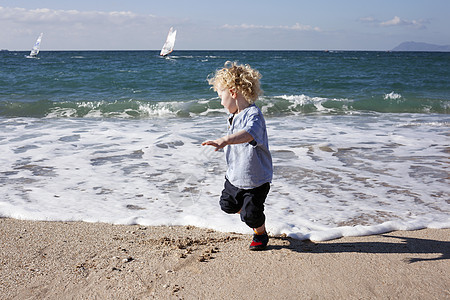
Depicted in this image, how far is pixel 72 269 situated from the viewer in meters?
2.55

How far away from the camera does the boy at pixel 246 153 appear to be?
8.73ft

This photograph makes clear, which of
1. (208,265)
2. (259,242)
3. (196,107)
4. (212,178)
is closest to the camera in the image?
(208,265)

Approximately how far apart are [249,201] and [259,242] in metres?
0.32

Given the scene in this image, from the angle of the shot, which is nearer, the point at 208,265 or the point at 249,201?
the point at 208,265

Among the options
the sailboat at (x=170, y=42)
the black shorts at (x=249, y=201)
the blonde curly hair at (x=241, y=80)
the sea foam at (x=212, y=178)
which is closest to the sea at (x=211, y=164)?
the sea foam at (x=212, y=178)

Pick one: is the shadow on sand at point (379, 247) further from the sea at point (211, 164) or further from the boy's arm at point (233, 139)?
the boy's arm at point (233, 139)

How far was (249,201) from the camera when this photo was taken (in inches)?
107

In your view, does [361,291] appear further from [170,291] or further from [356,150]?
[356,150]

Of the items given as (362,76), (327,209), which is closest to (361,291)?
(327,209)

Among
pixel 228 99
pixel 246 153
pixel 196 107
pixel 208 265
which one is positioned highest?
pixel 228 99

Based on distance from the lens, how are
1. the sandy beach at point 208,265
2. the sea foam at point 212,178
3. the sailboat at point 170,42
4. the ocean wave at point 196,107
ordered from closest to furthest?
the sandy beach at point 208,265
the sea foam at point 212,178
the ocean wave at point 196,107
the sailboat at point 170,42

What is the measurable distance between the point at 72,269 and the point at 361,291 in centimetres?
176

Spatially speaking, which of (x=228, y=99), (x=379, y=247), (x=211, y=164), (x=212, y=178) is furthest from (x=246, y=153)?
(x=211, y=164)

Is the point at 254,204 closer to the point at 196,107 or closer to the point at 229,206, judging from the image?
the point at 229,206
